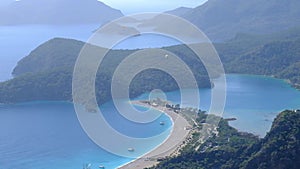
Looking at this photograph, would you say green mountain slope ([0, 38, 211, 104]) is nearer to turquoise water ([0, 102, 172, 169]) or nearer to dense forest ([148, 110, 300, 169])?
turquoise water ([0, 102, 172, 169])

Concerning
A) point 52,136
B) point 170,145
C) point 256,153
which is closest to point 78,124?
point 52,136

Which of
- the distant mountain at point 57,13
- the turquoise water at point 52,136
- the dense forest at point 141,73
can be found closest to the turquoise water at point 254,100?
the dense forest at point 141,73

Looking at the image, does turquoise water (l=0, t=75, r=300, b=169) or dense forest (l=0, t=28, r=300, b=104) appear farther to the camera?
dense forest (l=0, t=28, r=300, b=104)

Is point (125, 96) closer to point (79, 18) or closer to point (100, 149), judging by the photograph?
point (100, 149)

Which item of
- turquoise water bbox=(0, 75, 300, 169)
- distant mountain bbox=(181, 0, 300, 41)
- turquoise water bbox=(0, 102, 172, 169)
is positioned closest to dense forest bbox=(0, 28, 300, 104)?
turquoise water bbox=(0, 75, 300, 169)

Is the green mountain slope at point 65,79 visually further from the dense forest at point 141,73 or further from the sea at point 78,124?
the sea at point 78,124

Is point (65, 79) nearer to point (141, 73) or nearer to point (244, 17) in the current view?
point (141, 73)
